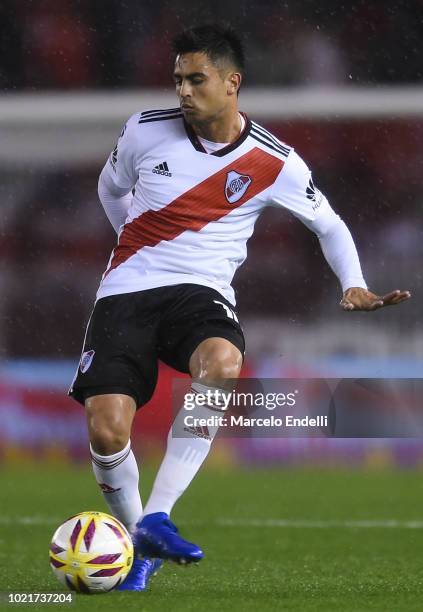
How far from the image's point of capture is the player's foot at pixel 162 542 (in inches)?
178

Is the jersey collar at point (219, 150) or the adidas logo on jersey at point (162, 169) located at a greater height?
the jersey collar at point (219, 150)

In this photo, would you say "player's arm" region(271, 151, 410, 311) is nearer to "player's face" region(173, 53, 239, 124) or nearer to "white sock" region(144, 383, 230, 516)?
"player's face" region(173, 53, 239, 124)

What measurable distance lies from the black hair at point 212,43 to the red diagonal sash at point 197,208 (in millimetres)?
357

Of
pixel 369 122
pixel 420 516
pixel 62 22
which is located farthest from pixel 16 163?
pixel 420 516

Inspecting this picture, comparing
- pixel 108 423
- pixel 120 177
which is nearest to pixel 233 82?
pixel 120 177

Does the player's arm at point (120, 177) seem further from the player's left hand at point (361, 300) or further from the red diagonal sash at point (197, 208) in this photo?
the player's left hand at point (361, 300)

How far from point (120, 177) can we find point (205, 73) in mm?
561

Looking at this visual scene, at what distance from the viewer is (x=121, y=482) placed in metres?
5.06

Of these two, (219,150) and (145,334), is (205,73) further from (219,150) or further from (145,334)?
(145,334)

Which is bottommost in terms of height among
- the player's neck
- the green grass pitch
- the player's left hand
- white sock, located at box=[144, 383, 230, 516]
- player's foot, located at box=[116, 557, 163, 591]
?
the green grass pitch

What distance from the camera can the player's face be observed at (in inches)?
201

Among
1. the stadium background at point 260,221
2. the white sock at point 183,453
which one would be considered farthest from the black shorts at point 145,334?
the stadium background at point 260,221

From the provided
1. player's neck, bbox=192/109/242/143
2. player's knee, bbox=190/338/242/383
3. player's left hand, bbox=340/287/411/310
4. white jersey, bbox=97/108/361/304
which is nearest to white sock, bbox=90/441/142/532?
player's knee, bbox=190/338/242/383

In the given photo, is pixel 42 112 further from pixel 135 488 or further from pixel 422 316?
pixel 135 488
